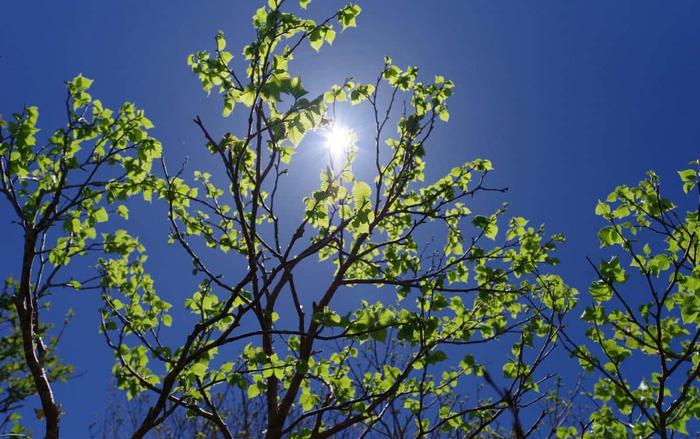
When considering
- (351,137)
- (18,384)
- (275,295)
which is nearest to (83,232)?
(275,295)

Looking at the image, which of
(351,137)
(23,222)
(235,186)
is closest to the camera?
(235,186)

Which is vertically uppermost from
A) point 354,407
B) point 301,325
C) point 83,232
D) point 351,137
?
point 351,137

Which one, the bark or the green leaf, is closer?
the bark

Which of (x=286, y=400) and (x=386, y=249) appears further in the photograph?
(x=386, y=249)

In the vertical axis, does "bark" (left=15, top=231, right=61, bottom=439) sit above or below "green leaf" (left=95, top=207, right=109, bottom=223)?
below

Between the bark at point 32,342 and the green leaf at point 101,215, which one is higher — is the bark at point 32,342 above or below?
below

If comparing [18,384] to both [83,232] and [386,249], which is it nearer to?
[83,232]

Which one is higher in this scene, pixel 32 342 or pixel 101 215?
pixel 101 215

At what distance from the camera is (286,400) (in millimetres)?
4840

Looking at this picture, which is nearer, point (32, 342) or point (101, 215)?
point (32, 342)

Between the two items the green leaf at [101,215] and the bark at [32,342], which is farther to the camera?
the green leaf at [101,215]

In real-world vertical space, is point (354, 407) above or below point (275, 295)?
below

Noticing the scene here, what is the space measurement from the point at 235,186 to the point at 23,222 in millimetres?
2748

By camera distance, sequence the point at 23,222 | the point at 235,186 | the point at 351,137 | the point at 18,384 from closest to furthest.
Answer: the point at 235,186 < the point at 23,222 < the point at 351,137 < the point at 18,384
